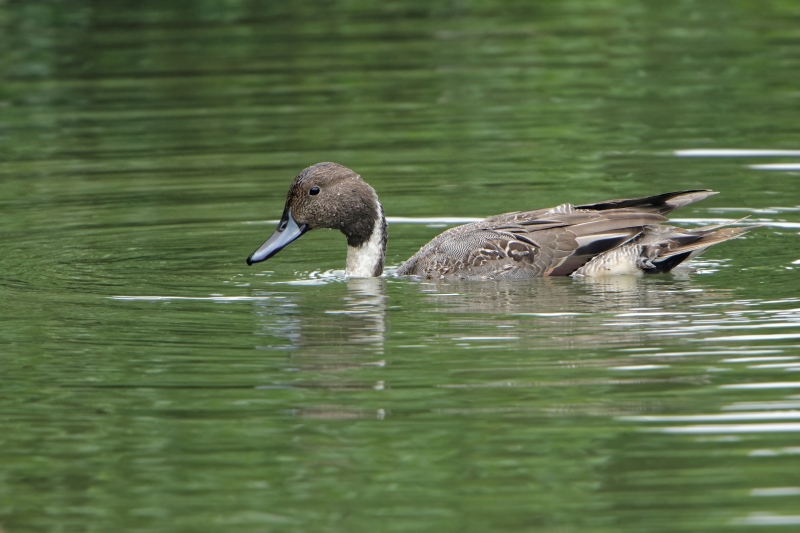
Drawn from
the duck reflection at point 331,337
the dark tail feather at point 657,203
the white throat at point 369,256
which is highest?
the dark tail feather at point 657,203

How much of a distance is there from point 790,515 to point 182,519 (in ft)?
7.63

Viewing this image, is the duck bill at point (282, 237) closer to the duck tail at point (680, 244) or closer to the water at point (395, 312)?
the water at point (395, 312)

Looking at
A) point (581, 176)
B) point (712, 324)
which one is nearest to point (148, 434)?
point (712, 324)

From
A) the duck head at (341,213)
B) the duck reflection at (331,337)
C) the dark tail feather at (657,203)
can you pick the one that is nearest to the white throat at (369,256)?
the duck head at (341,213)

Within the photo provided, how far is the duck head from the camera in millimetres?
10219

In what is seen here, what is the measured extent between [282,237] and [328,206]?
0.41 m

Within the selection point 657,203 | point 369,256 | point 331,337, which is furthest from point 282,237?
point 657,203

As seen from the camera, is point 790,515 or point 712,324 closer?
point 790,515

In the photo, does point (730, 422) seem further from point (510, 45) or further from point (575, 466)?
point (510, 45)

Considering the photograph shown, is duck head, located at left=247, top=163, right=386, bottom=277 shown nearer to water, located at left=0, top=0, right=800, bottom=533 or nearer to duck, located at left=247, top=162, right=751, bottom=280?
duck, located at left=247, top=162, right=751, bottom=280

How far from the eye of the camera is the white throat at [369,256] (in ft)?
33.9

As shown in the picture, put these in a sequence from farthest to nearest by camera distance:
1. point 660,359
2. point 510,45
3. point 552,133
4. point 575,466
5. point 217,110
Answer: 1. point 510,45
2. point 217,110
3. point 552,133
4. point 660,359
5. point 575,466

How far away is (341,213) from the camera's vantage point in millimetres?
10383

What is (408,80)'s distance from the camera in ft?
59.8
